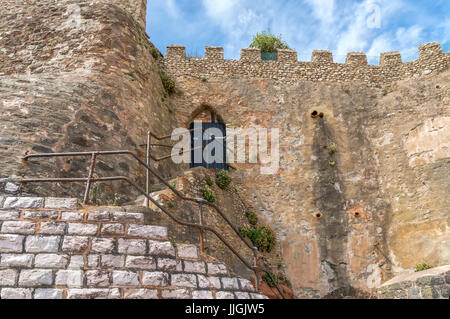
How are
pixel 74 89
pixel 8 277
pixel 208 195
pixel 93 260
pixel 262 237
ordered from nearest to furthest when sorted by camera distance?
pixel 8 277 → pixel 93 260 → pixel 74 89 → pixel 208 195 → pixel 262 237

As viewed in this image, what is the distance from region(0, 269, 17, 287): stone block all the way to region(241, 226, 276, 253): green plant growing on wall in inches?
288

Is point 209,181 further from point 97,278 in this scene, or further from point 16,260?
point 16,260

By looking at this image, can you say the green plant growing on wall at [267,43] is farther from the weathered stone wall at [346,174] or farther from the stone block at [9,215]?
the stone block at [9,215]

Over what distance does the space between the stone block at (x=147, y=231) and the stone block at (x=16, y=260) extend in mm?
1235

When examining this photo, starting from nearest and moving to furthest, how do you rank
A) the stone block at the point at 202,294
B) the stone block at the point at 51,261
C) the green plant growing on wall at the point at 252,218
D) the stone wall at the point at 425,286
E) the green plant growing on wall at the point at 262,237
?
the stone block at the point at 51,261 < the stone block at the point at 202,294 < the stone wall at the point at 425,286 < the green plant growing on wall at the point at 262,237 < the green plant growing on wall at the point at 252,218

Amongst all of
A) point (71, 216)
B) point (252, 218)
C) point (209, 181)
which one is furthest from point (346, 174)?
point (71, 216)

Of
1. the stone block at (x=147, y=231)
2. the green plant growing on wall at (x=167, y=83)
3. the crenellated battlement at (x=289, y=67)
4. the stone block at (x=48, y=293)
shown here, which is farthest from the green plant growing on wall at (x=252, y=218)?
the stone block at (x=48, y=293)

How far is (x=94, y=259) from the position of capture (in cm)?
547

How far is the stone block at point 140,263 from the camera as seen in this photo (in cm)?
559

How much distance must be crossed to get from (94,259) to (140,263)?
1.84ft

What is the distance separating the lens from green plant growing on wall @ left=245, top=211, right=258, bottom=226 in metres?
12.8

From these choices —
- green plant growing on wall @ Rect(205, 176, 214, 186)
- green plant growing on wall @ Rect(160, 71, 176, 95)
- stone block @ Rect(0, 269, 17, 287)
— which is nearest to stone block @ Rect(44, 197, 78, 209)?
stone block @ Rect(0, 269, 17, 287)
